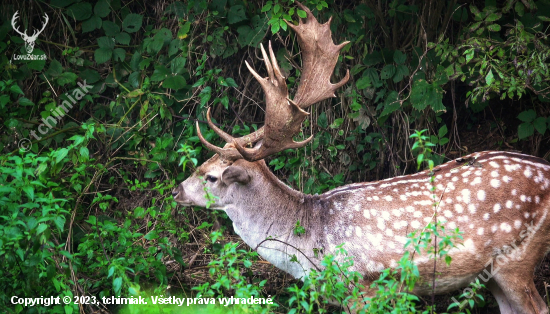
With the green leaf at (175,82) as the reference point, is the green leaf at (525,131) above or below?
below

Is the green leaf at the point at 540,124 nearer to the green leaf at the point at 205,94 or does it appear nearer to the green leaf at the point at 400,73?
the green leaf at the point at 400,73

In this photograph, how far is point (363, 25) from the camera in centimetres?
602

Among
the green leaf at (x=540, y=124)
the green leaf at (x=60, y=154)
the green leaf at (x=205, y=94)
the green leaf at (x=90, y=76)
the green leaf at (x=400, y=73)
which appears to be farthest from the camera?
the green leaf at (x=90, y=76)

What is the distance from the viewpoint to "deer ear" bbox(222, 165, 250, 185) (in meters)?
4.59

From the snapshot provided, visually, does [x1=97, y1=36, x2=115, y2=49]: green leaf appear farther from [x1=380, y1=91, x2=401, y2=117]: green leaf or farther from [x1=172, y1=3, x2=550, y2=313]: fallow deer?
[x1=380, y1=91, x2=401, y2=117]: green leaf

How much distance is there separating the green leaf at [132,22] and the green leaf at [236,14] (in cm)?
108

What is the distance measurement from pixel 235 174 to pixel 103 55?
2532 mm

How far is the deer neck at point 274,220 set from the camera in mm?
4484

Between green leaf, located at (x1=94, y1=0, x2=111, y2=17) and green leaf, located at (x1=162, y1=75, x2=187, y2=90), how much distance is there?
112 centimetres

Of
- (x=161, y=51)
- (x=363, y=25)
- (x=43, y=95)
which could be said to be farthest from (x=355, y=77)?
(x=43, y=95)

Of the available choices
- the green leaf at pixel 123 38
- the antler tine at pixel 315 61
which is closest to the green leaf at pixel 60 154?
the antler tine at pixel 315 61

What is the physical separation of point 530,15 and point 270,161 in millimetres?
2711

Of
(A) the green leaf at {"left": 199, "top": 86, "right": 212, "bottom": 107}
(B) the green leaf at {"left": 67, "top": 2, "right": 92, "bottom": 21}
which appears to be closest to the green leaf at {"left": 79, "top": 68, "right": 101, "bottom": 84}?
(B) the green leaf at {"left": 67, "top": 2, "right": 92, "bottom": 21}

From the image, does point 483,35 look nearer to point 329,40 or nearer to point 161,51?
point 329,40
